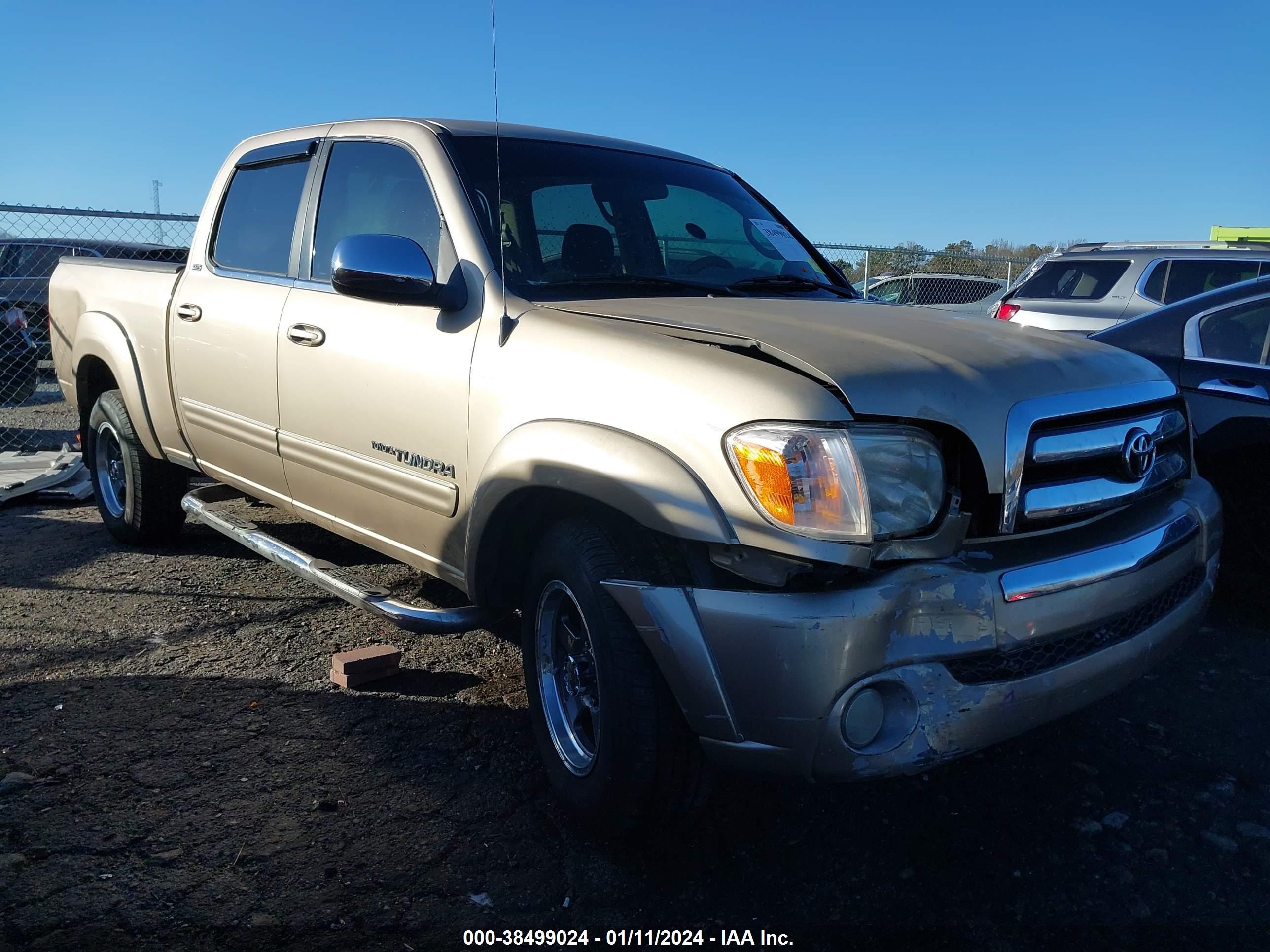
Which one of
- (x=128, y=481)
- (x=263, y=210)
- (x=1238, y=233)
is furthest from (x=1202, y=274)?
(x=1238, y=233)

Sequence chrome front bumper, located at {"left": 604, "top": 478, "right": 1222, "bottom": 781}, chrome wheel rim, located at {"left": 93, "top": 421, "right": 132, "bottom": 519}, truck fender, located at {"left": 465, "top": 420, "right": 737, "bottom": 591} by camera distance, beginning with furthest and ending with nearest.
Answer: chrome wheel rim, located at {"left": 93, "top": 421, "right": 132, "bottom": 519}, truck fender, located at {"left": 465, "top": 420, "right": 737, "bottom": 591}, chrome front bumper, located at {"left": 604, "top": 478, "right": 1222, "bottom": 781}

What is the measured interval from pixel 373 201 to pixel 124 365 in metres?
2.07

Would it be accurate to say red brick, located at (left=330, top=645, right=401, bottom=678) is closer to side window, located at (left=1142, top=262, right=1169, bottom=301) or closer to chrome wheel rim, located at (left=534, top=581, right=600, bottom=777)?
chrome wheel rim, located at (left=534, top=581, right=600, bottom=777)

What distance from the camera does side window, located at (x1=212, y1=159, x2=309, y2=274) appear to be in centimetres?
396

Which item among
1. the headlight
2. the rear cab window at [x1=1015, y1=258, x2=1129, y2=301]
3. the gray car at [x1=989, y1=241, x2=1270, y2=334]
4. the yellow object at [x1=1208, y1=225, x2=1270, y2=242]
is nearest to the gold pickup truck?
the headlight

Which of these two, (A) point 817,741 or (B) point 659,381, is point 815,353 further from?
(A) point 817,741

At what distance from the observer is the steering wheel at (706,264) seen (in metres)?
3.39

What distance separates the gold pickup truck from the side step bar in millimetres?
13

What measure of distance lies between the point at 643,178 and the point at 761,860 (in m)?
2.42

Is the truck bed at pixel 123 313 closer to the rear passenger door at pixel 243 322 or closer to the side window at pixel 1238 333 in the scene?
the rear passenger door at pixel 243 322

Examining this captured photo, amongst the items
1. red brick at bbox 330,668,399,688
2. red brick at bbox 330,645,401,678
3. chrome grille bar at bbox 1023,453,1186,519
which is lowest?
red brick at bbox 330,668,399,688

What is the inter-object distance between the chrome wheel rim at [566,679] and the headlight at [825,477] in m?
0.74

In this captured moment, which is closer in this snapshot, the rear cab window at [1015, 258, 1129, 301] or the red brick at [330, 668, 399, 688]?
the red brick at [330, 668, 399, 688]

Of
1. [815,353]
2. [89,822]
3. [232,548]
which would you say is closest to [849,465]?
[815,353]
